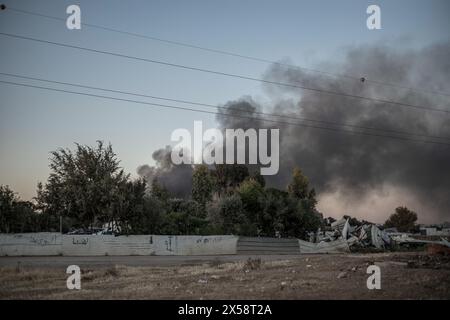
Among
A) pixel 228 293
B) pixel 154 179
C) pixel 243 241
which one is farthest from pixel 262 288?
pixel 154 179

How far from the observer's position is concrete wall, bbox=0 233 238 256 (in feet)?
134

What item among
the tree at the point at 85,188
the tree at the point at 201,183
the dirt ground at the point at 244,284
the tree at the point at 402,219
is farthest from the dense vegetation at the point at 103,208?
the tree at the point at 402,219

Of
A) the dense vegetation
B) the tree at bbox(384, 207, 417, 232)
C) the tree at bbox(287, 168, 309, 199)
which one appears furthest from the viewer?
the tree at bbox(384, 207, 417, 232)

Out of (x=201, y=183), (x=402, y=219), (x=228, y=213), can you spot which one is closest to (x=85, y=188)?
(x=228, y=213)

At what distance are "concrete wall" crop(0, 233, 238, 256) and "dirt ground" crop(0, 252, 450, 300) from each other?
1829 cm

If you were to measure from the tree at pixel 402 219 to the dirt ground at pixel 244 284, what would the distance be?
156 meters

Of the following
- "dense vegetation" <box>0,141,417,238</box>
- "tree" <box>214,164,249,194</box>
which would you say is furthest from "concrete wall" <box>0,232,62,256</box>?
"tree" <box>214,164,249,194</box>

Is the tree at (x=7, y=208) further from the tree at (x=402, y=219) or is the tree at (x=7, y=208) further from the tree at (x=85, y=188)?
the tree at (x=402, y=219)

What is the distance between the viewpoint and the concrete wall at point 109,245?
40906 mm

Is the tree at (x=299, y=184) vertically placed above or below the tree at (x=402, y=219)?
above

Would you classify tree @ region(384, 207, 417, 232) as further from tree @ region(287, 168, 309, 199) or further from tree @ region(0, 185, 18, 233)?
tree @ region(0, 185, 18, 233)

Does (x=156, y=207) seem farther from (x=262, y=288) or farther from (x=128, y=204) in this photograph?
(x=262, y=288)
